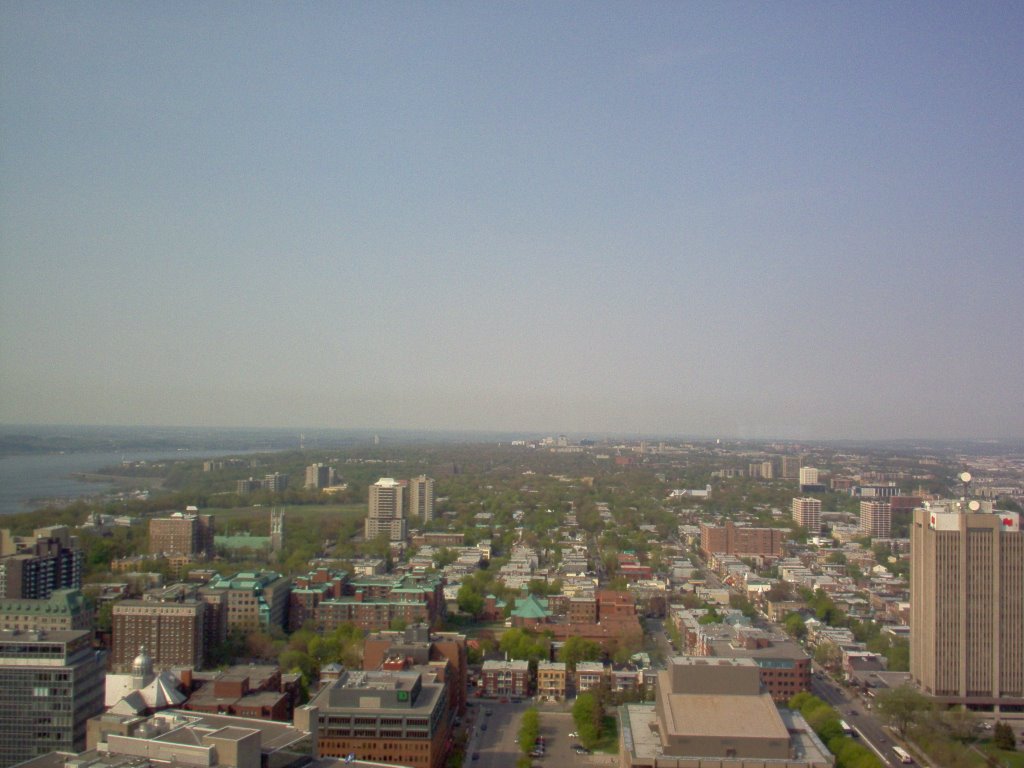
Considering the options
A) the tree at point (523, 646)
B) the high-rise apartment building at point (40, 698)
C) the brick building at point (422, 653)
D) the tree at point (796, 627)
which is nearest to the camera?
the high-rise apartment building at point (40, 698)

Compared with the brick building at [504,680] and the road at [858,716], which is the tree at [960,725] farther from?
the brick building at [504,680]

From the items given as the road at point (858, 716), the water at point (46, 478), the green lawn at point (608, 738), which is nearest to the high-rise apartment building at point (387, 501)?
the water at point (46, 478)

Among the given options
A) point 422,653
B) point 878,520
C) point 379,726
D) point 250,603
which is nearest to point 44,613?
point 250,603

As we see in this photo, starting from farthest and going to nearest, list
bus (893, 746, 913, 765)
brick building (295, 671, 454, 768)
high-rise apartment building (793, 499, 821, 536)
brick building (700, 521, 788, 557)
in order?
high-rise apartment building (793, 499, 821, 536)
brick building (700, 521, 788, 557)
bus (893, 746, 913, 765)
brick building (295, 671, 454, 768)

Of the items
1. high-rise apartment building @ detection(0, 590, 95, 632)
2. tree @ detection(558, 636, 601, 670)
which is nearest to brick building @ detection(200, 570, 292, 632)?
high-rise apartment building @ detection(0, 590, 95, 632)

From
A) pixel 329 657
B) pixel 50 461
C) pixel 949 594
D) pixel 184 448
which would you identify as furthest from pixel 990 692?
pixel 184 448

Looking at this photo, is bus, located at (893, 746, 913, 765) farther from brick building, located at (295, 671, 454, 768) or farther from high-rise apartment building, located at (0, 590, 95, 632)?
high-rise apartment building, located at (0, 590, 95, 632)

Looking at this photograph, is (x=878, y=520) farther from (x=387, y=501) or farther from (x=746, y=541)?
(x=387, y=501)
